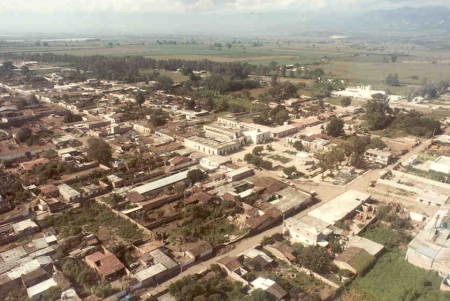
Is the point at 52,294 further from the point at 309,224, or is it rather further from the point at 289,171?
the point at 289,171

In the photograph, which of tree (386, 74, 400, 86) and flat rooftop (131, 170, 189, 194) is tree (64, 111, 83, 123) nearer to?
flat rooftop (131, 170, 189, 194)

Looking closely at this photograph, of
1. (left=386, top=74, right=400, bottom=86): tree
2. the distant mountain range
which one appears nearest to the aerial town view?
(left=386, top=74, right=400, bottom=86): tree

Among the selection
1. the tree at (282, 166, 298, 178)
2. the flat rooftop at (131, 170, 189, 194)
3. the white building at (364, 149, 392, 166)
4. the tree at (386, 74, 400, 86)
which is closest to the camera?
the flat rooftop at (131, 170, 189, 194)

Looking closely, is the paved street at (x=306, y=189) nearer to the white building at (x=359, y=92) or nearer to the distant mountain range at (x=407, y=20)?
the white building at (x=359, y=92)

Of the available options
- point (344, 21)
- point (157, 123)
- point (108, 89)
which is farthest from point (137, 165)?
point (344, 21)

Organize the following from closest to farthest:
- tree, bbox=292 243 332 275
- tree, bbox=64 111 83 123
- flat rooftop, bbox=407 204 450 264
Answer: tree, bbox=292 243 332 275 < flat rooftop, bbox=407 204 450 264 < tree, bbox=64 111 83 123

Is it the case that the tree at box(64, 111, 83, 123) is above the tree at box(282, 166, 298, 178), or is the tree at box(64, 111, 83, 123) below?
above

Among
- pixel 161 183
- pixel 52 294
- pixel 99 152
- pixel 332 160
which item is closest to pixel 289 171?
pixel 332 160

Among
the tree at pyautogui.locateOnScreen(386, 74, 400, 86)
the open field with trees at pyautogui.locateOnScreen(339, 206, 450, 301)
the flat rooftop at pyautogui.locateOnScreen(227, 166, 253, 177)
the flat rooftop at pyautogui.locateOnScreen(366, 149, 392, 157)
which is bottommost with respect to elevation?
the open field with trees at pyautogui.locateOnScreen(339, 206, 450, 301)
